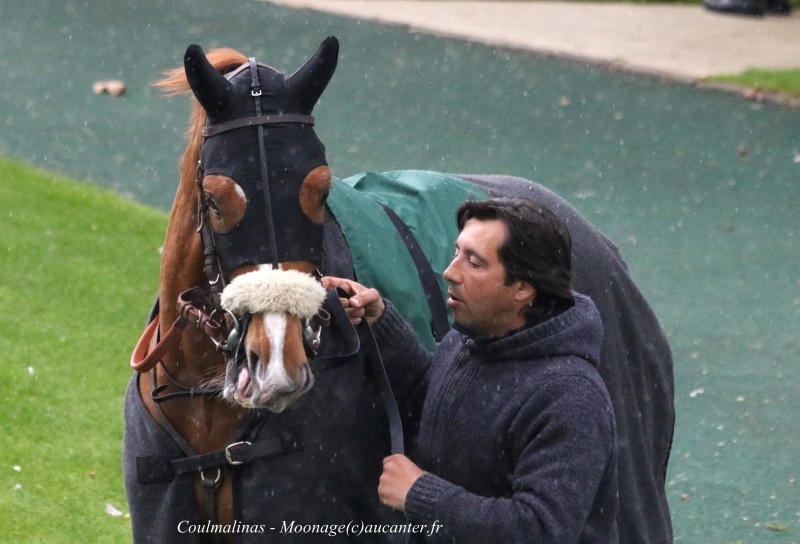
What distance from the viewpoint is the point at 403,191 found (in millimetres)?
3377

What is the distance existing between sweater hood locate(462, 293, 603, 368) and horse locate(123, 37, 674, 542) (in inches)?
13.6

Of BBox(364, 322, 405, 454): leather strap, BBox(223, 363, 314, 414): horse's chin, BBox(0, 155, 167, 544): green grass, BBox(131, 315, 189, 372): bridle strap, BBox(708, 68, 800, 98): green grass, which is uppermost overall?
BBox(223, 363, 314, 414): horse's chin

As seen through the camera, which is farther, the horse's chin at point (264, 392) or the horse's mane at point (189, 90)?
the horse's mane at point (189, 90)

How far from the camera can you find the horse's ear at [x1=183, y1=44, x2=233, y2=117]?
2256 mm

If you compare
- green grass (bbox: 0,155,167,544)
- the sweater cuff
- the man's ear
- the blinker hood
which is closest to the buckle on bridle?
the blinker hood

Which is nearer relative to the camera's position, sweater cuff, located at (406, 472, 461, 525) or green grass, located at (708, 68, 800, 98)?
sweater cuff, located at (406, 472, 461, 525)

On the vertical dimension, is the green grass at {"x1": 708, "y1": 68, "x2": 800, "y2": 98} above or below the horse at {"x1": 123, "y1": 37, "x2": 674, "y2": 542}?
below

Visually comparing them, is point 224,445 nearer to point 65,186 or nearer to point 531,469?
point 531,469

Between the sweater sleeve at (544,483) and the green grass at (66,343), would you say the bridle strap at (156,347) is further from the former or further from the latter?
the green grass at (66,343)

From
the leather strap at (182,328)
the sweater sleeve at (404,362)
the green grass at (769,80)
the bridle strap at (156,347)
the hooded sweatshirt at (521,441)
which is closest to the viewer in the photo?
the hooded sweatshirt at (521,441)

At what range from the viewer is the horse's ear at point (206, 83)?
2256 millimetres

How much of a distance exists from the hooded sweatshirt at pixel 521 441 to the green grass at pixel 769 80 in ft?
27.3

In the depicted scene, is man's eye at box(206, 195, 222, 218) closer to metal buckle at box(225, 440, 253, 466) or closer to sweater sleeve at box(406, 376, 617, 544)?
metal buckle at box(225, 440, 253, 466)

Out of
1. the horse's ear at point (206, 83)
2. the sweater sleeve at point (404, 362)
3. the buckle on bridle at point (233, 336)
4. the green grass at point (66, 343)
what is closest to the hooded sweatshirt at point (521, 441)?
the sweater sleeve at point (404, 362)
